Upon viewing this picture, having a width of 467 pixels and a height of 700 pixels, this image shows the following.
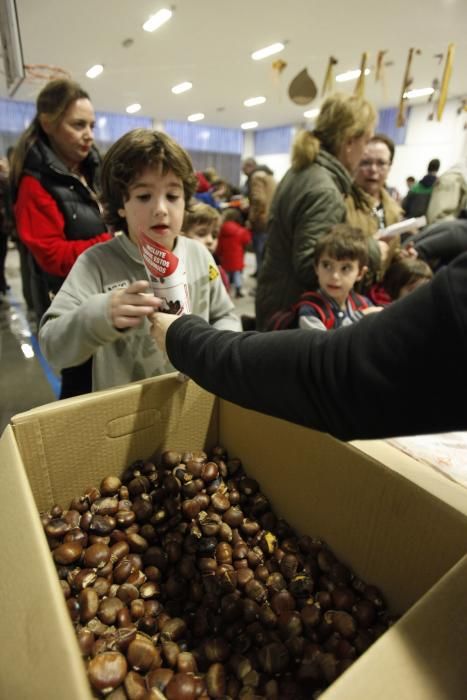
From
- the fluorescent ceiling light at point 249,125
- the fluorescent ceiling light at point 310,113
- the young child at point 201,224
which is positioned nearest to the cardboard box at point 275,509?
the young child at point 201,224

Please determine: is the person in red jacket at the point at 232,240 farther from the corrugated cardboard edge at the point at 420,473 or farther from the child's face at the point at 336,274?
the corrugated cardboard edge at the point at 420,473

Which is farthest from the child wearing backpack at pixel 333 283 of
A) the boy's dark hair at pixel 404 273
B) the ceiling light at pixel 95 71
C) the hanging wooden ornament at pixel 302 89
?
the ceiling light at pixel 95 71

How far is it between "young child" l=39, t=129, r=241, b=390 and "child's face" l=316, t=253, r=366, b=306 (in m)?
0.48

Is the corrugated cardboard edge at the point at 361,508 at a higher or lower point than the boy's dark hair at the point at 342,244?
lower

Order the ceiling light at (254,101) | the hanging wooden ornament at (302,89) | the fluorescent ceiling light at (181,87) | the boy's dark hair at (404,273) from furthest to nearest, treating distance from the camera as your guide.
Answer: the ceiling light at (254,101)
the fluorescent ceiling light at (181,87)
the hanging wooden ornament at (302,89)
the boy's dark hair at (404,273)

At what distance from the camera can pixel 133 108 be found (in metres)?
11.3

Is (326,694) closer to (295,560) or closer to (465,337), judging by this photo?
(465,337)

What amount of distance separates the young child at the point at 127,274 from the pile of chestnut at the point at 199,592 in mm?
258

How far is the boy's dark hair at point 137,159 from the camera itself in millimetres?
821

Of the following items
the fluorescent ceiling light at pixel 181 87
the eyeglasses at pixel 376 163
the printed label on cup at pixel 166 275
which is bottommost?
the printed label on cup at pixel 166 275

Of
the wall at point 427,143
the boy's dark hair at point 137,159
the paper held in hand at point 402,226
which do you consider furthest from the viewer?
the wall at point 427,143

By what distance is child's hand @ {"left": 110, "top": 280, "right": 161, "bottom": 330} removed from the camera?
0.69 m

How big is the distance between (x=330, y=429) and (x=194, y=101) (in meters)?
11.8

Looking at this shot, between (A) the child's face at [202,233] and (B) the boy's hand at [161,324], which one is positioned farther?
(A) the child's face at [202,233]
